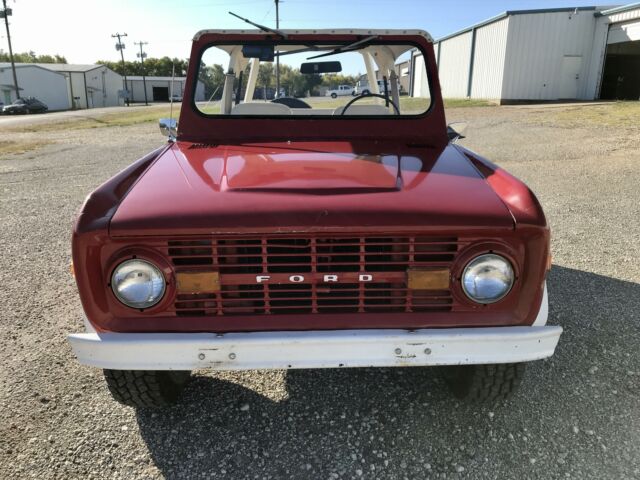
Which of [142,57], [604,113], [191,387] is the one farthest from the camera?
[142,57]

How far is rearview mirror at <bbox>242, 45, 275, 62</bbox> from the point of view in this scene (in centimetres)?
329

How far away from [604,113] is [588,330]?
49.6 feet

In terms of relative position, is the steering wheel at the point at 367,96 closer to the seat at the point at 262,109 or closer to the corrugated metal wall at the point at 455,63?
the seat at the point at 262,109

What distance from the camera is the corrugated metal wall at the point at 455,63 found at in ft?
89.2

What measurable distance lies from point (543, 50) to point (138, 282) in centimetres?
2493

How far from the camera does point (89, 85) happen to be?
57938mm

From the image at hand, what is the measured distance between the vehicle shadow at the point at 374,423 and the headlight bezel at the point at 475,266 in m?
0.77

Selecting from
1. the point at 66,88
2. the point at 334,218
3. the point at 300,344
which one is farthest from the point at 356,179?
the point at 66,88

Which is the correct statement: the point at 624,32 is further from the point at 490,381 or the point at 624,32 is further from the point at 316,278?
the point at 316,278

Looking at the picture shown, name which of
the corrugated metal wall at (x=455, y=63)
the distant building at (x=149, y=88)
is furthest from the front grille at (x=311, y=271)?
the distant building at (x=149, y=88)

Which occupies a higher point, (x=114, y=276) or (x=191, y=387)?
(x=114, y=276)

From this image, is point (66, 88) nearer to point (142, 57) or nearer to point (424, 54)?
point (142, 57)

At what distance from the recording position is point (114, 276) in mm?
1895

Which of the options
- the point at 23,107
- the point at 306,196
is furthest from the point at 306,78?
the point at 23,107
